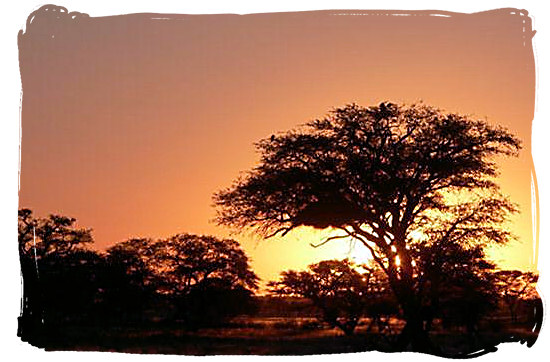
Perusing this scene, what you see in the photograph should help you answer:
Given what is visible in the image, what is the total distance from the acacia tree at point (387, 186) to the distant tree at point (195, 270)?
0.55 feet

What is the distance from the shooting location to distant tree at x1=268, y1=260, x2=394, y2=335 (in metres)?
5.79

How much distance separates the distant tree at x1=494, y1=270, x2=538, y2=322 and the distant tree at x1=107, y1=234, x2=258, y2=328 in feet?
3.80

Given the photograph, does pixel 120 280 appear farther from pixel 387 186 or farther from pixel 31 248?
pixel 387 186

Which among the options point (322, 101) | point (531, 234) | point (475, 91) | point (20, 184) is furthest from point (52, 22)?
point (531, 234)

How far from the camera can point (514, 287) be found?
18.9ft

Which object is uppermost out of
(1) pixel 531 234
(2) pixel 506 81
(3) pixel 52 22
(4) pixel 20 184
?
(3) pixel 52 22

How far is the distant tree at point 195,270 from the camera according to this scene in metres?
5.82

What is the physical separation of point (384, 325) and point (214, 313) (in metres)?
0.82

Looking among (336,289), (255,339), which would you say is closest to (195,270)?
(255,339)

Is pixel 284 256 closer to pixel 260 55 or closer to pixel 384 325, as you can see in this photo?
pixel 384 325

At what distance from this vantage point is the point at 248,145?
5797 millimetres

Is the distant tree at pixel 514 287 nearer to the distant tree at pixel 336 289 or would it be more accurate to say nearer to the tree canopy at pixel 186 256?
the distant tree at pixel 336 289

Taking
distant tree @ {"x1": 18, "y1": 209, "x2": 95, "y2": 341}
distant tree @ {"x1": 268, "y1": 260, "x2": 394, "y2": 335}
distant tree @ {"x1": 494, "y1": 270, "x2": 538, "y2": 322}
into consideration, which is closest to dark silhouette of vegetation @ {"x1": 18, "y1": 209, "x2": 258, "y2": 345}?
distant tree @ {"x1": 18, "y1": 209, "x2": 95, "y2": 341}

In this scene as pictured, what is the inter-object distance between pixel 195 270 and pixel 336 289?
71 cm
